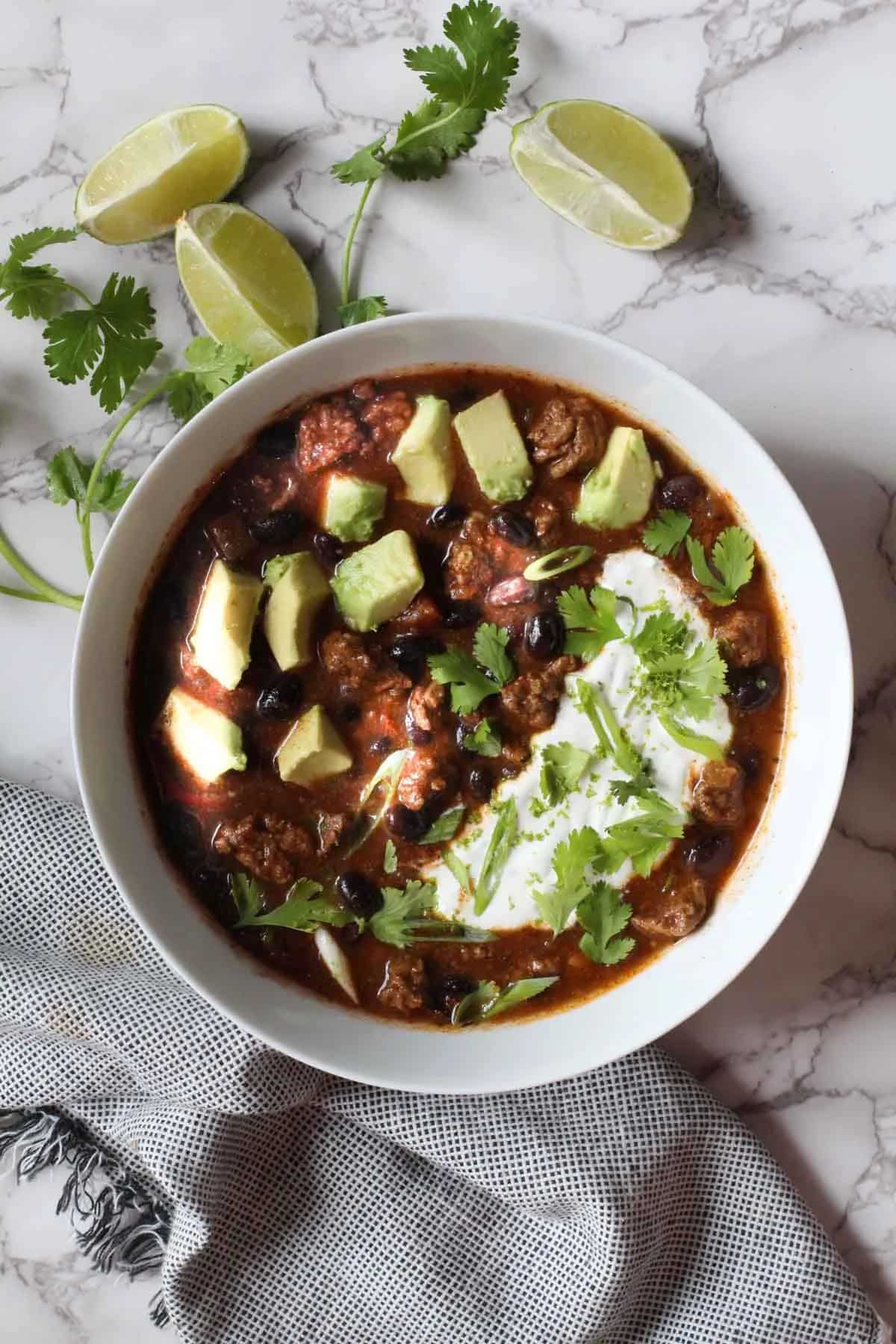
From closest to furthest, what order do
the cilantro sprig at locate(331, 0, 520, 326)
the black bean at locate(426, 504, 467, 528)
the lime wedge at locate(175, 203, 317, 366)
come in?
1. the black bean at locate(426, 504, 467, 528)
2. the cilantro sprig at locate(331, 0, 520, 326)
3. the lime wedge at locate(175, 203, 317, 366)

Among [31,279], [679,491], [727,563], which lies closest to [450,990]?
[727,563]

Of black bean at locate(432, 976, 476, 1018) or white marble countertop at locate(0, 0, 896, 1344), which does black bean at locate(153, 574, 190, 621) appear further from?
black bean at locate(432, 976, 476, 1018)

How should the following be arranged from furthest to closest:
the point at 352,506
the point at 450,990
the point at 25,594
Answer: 1. the point at 25,594
2. the point at 450,990
3. the point at 352,506

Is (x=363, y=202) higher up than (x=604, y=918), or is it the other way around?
(x=363, y=202)

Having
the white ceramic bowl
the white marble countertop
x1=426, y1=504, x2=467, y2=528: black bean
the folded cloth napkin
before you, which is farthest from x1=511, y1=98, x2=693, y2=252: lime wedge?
the folded cloth napkin

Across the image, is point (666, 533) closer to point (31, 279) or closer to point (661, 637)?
point (661, 637)

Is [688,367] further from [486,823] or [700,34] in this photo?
[486,823]
